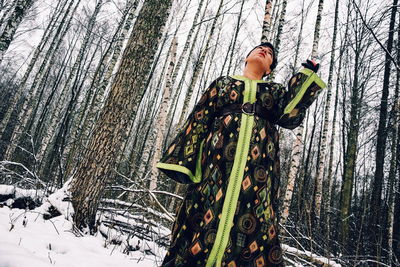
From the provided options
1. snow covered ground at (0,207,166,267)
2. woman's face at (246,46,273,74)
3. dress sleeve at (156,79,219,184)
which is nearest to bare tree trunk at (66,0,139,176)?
snow covered ground at (0,207,166,267)

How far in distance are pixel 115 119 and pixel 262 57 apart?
1.84 m

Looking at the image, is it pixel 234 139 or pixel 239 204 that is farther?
pixel 234 139

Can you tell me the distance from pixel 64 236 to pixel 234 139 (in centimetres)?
191

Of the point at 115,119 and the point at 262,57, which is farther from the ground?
the point at 262,57

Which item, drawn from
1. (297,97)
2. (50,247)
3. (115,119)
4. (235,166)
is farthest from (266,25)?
(50,247)

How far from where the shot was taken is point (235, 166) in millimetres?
1507

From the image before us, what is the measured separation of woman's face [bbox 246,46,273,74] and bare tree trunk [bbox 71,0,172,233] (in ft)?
5.38

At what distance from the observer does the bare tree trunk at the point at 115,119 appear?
110 inches

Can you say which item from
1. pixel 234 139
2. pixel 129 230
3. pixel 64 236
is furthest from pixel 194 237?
pixel 129 230

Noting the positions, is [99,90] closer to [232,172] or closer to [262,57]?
[262,57]

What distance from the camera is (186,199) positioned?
5.36ft

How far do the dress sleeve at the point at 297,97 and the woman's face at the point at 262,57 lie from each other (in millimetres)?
257

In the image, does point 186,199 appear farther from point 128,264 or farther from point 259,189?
point 128,264

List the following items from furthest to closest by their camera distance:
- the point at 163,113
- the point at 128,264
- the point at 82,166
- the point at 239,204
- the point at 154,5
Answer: the point at 163,113, the point at 154,5, the point at 82,166, the point at 128,264, the point at 239,204
